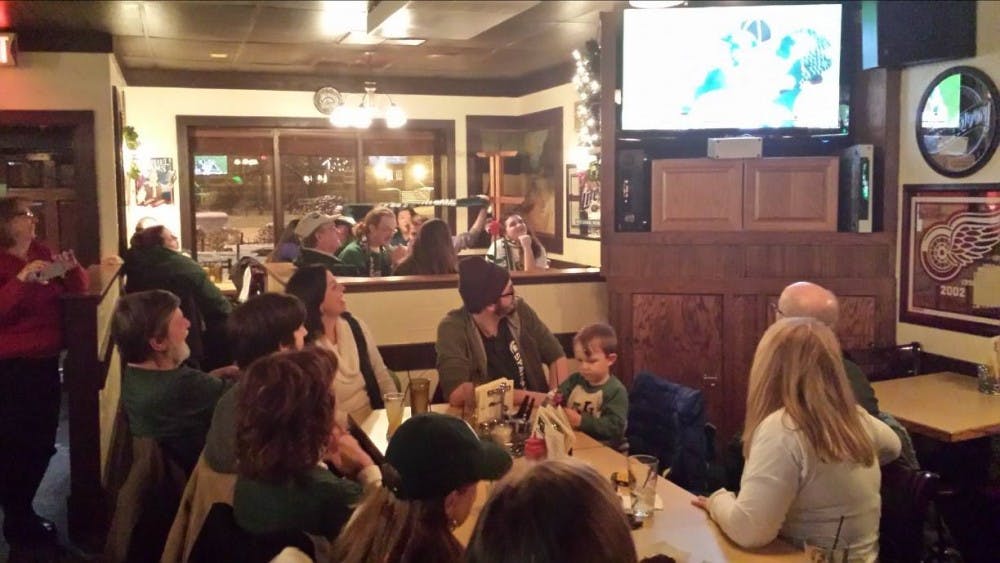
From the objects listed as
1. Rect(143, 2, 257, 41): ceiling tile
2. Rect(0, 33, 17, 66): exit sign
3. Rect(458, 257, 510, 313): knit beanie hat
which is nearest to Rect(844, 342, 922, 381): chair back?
Rect(458, 257, 510, 313): knit beanie hat

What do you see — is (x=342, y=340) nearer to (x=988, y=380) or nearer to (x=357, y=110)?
(x=988, y=380)

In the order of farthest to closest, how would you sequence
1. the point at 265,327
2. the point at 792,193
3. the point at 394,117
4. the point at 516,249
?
the point at 394,117 → the point at 516,249 → the point at 792,193 → the point at 265,327

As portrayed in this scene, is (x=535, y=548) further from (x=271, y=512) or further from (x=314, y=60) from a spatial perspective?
(x=314, y=60)

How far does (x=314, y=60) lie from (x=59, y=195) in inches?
86.7

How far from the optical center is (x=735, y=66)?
4484mm

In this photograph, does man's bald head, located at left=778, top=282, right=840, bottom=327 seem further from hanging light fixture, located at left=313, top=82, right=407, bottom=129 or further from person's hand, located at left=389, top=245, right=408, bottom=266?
hanging light fixture, located at left=313, top=82, right=407, bottom=129

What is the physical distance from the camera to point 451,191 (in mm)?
8938

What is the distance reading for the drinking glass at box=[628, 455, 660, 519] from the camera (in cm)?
237

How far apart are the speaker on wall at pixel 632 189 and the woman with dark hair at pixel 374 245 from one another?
6.11ft

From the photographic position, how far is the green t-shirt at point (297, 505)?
2033 millimetres

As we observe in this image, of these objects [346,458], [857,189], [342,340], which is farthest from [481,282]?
[857,189]

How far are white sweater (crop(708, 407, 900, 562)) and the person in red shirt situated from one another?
10.1 feet

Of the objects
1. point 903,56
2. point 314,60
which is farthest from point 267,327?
point 314,60

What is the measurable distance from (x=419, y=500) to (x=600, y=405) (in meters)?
1.57
